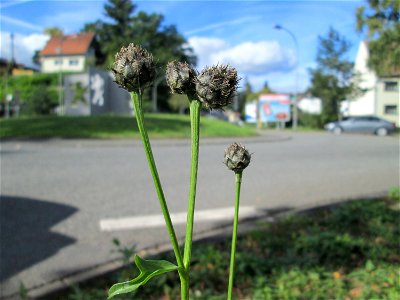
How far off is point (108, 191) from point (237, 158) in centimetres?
634

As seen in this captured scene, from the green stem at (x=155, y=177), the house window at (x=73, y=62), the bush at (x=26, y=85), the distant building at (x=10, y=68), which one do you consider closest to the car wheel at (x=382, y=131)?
the distant building at (x=10, y=68)

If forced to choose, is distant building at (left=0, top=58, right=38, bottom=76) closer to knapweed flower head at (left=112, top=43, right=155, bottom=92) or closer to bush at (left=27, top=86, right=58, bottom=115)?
bush at (left=27, top=86, right=58, bottom=115)

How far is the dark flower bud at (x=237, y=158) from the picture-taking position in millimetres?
737

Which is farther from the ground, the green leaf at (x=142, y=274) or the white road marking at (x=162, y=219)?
the green leaf at (x=142, y=274)

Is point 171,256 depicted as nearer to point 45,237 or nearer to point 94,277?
point 94,277

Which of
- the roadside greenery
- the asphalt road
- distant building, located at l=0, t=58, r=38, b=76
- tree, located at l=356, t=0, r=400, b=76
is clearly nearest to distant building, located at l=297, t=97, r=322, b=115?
distant building, located at l=0, t=58, r=38, b=76

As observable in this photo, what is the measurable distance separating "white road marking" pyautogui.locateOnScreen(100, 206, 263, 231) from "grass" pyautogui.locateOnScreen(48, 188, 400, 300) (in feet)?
2.39

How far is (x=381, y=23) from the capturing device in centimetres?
547

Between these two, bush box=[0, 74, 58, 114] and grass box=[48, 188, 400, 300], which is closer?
grass box=[48, 188, 400, 300]

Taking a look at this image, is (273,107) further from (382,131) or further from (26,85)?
(26,85)

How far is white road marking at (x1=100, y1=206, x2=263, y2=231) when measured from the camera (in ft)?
16.8

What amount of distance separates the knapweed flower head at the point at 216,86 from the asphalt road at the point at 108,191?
130 inches

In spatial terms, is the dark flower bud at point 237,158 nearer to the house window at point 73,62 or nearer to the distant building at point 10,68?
the distant building at point 10,68

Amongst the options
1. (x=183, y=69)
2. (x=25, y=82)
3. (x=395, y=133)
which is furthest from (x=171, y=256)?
(x=25, y=82)
